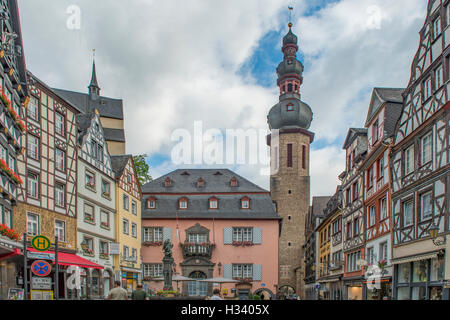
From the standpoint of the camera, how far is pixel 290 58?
63.0 meters

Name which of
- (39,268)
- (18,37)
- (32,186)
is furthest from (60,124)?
(39,268)

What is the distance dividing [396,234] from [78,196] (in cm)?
1603

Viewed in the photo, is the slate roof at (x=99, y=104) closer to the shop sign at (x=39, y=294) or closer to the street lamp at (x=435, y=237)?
the shop sign at (x=39, y=294)

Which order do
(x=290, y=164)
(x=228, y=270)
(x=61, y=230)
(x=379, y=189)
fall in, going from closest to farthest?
(x=379, y=189) < (x=61, y=230) < (x=228, y=270) < (x=290, y=164)

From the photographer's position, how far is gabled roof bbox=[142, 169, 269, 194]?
44.9 m

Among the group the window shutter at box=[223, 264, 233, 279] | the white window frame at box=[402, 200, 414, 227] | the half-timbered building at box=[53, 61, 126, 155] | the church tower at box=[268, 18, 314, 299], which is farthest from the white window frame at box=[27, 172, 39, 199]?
the church tower at box=[268, 18, 314, 299]

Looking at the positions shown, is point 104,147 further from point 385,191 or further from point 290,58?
point 290,58

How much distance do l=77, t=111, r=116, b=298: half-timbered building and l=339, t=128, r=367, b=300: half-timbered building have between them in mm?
14048

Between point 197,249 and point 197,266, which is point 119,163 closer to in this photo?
point 197,249

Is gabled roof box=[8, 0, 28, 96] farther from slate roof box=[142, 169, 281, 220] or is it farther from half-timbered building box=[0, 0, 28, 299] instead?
slate roof box=[142, 169, 281, 220]

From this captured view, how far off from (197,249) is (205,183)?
7.44 m

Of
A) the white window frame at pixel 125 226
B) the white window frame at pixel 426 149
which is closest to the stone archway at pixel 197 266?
the white window frame at pixel 125 226

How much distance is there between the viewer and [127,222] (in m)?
34.5
